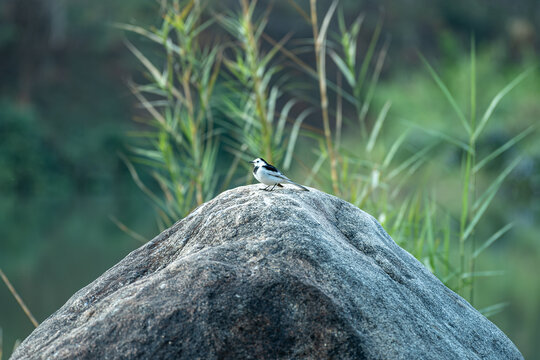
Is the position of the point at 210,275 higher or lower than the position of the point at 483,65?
higher

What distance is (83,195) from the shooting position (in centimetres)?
2348

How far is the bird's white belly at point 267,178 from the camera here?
77.1 inches

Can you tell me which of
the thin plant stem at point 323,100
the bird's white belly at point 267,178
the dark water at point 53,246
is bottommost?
the dark water at point 53,246

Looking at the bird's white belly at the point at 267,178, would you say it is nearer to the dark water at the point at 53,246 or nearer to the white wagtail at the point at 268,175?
the white wagtail at the point at 268,175

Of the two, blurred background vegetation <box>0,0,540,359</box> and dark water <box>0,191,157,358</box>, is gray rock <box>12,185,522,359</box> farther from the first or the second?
dark water <box>0,191,157,358</box>

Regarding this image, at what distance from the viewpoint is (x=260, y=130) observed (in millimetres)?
3486

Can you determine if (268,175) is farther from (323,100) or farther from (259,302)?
(323,100)

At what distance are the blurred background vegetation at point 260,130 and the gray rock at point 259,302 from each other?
1.14 m

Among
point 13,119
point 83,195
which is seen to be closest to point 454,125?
point 83,195

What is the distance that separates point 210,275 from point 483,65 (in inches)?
1162

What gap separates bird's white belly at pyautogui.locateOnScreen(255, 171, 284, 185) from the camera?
196 cm

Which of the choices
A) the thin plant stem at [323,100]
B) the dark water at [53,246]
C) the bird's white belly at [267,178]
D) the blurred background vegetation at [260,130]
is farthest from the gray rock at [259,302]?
the dark water at [53,246]

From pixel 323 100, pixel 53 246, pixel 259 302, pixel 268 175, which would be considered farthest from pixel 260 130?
pixel 53 246

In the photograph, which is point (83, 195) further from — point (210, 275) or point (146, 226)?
point (210, 275)
